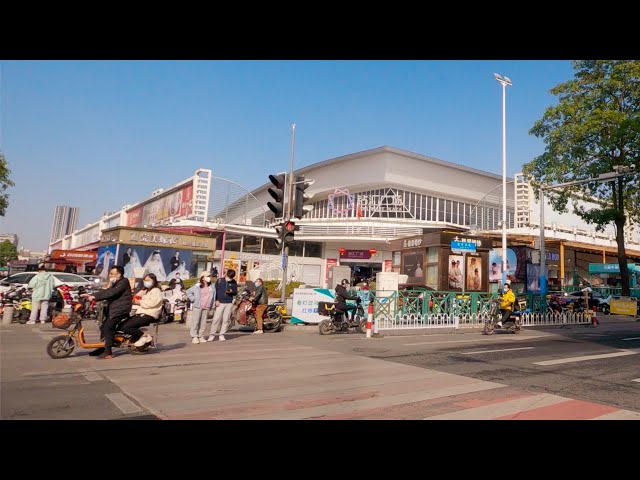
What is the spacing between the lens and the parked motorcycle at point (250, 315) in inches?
566

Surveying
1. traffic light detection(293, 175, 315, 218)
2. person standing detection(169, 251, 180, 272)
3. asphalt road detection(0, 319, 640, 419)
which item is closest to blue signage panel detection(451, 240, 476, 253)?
asphalt road detection(0, 319, 640, 419)

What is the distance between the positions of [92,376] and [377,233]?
1491 inches

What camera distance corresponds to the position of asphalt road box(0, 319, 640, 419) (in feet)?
18.0

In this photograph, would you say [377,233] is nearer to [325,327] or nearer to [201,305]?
[325,327]

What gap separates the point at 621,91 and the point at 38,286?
29.1 meters

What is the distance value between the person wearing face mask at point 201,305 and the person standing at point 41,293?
21.0 feet

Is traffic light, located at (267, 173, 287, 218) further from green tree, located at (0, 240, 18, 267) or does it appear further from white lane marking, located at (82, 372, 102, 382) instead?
green tree, located at (0, 240, 18, 267)

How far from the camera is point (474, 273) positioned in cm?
2155

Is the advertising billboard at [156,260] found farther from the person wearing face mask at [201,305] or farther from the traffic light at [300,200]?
the person wearing face mask at [201,305]

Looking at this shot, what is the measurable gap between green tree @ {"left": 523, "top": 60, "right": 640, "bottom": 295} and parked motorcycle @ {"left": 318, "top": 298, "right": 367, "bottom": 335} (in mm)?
16796

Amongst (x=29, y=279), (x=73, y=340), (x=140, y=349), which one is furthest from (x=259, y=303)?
(x=29, y=279)
